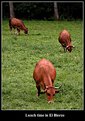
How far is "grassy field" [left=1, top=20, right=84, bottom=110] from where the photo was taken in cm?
1101

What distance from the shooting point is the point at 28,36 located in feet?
77.5

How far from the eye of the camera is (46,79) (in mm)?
11000

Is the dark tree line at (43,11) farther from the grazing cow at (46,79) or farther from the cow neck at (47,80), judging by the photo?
the cow neck at (47,80)

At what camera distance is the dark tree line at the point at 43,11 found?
35.0m

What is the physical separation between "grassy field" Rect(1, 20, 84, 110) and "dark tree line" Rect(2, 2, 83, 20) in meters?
10.1

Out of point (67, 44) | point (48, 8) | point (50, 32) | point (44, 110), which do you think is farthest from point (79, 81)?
point (48, 8)

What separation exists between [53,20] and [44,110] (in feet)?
79.2

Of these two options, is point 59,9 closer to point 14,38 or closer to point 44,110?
point 14,38

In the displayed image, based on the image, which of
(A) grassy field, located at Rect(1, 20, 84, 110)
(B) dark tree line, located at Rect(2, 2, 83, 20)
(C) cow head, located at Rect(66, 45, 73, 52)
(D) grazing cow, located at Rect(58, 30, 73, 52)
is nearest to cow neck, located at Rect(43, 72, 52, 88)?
(A) grassy field, located at Rect(1, 20, 84, 110)

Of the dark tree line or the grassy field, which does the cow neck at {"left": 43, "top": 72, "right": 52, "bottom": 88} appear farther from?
the dark tree line

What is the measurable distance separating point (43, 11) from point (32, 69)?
21.1 m

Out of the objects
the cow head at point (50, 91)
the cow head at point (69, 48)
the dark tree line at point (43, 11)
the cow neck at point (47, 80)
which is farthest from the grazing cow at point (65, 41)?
the dark tree line at point (43, 11)

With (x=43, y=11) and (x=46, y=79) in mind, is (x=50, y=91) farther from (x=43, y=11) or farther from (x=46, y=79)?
(x=43, y=11)
